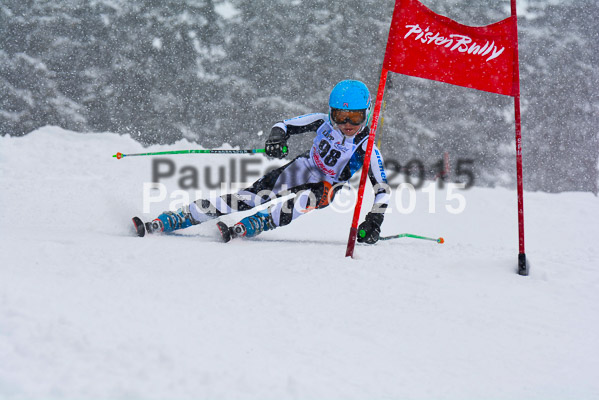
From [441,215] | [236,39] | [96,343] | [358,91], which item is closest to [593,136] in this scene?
[441,215]

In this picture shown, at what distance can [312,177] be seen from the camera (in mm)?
5293

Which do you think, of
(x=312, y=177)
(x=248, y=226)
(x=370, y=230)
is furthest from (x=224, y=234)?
(x=370, y=230)

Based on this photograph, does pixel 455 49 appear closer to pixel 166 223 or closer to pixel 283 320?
pixel 283 320

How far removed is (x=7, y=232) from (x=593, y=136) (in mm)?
18360

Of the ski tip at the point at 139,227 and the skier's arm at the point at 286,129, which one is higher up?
the skier's arm at the point at 286,129

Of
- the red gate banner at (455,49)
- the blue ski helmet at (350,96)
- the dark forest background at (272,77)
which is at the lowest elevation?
the blue ski helmet at (350,96)

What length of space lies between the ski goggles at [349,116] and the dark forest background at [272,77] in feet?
21.5

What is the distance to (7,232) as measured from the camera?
4.23 m

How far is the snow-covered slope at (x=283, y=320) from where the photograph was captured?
74.9 inches

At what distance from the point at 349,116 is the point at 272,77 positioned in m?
Result: 9.92

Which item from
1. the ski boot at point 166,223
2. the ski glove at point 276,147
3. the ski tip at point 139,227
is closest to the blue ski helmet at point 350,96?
the ski glove at point 276,147

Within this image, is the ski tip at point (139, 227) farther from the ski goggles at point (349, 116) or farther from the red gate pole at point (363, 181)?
the ski goggles at point (349, 116)

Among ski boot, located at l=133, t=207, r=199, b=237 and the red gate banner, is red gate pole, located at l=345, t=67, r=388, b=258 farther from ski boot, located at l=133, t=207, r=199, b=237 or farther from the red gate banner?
ski boot, located at l=133, t=207, r=199, b=237

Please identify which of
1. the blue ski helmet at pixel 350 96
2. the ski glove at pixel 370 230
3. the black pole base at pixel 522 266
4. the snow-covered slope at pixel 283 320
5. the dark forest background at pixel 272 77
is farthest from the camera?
the dark forest background at pixel 272 77
